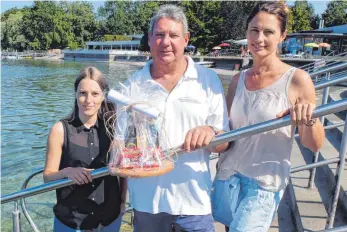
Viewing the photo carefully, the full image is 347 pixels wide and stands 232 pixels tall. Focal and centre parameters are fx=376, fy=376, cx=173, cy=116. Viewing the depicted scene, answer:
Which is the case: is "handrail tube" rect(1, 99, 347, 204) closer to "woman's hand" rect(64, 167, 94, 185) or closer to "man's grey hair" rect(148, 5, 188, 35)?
"woman's hand" rect(64, 167, 94, 185)

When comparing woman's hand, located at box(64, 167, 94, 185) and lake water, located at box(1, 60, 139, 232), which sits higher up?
woman's hand, located at box(64, 167, 94, 185)

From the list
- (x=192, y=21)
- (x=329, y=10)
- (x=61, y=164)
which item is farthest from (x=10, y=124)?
(x=329, y=10)

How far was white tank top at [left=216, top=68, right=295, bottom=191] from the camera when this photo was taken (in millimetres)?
2007

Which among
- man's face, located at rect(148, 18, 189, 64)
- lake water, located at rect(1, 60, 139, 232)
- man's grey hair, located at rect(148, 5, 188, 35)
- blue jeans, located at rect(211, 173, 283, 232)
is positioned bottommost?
lake water, located at rect(1, 60, 139, 232)

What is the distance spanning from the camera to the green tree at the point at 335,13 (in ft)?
233

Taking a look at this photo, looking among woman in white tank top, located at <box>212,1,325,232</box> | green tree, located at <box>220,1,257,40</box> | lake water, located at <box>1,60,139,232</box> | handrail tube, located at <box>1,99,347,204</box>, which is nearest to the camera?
handrail tube, located at <box>1,99,347,204</box>

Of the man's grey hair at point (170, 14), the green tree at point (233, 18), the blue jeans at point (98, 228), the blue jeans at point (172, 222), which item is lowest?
the blue jeans at point (98, 228)

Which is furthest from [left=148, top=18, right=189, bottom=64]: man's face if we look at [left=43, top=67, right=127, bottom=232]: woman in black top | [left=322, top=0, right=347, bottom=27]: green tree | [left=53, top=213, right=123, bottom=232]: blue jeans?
[left=322, top=0, right=347, bottom=27]: green tree

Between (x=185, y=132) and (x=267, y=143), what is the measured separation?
0.45m

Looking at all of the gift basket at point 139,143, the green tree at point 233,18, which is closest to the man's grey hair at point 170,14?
the gift basket at point 139,143

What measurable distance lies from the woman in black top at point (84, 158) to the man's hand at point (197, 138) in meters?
0.80

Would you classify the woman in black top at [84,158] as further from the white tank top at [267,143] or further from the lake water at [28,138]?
the white tank top at [267,143]

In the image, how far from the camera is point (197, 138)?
1846 millimetres

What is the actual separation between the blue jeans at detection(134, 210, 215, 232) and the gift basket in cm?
42
